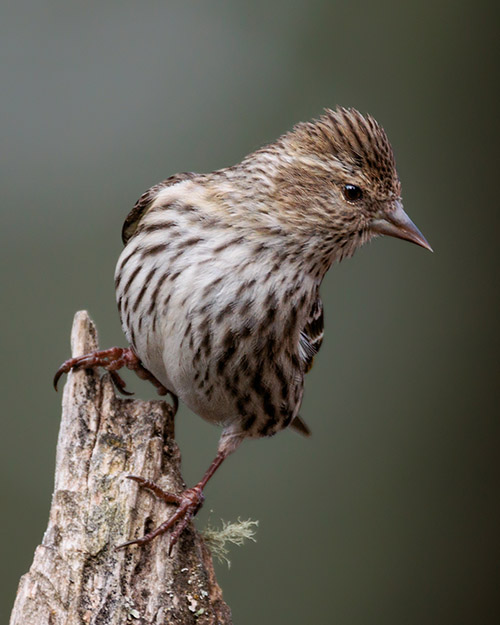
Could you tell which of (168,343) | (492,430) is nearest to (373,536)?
(492,430)

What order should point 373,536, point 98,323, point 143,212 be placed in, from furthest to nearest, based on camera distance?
point 373,536 → point 98,323 → point 143,212

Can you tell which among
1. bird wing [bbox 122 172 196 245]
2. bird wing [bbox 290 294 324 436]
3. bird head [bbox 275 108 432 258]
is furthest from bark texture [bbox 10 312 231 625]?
bird head [bbox 275 108 432 258]

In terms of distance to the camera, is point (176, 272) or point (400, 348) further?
point (400, 348)

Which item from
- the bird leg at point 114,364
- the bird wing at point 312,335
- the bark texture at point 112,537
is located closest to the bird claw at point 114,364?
the bird leg at point 114,364

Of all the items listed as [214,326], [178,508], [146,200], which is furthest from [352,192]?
[178,508]

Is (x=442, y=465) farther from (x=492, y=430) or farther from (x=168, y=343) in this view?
(x=168, y=343)

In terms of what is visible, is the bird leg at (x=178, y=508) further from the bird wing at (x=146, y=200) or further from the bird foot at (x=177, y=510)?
the bird wing at (x=146, y=200)
